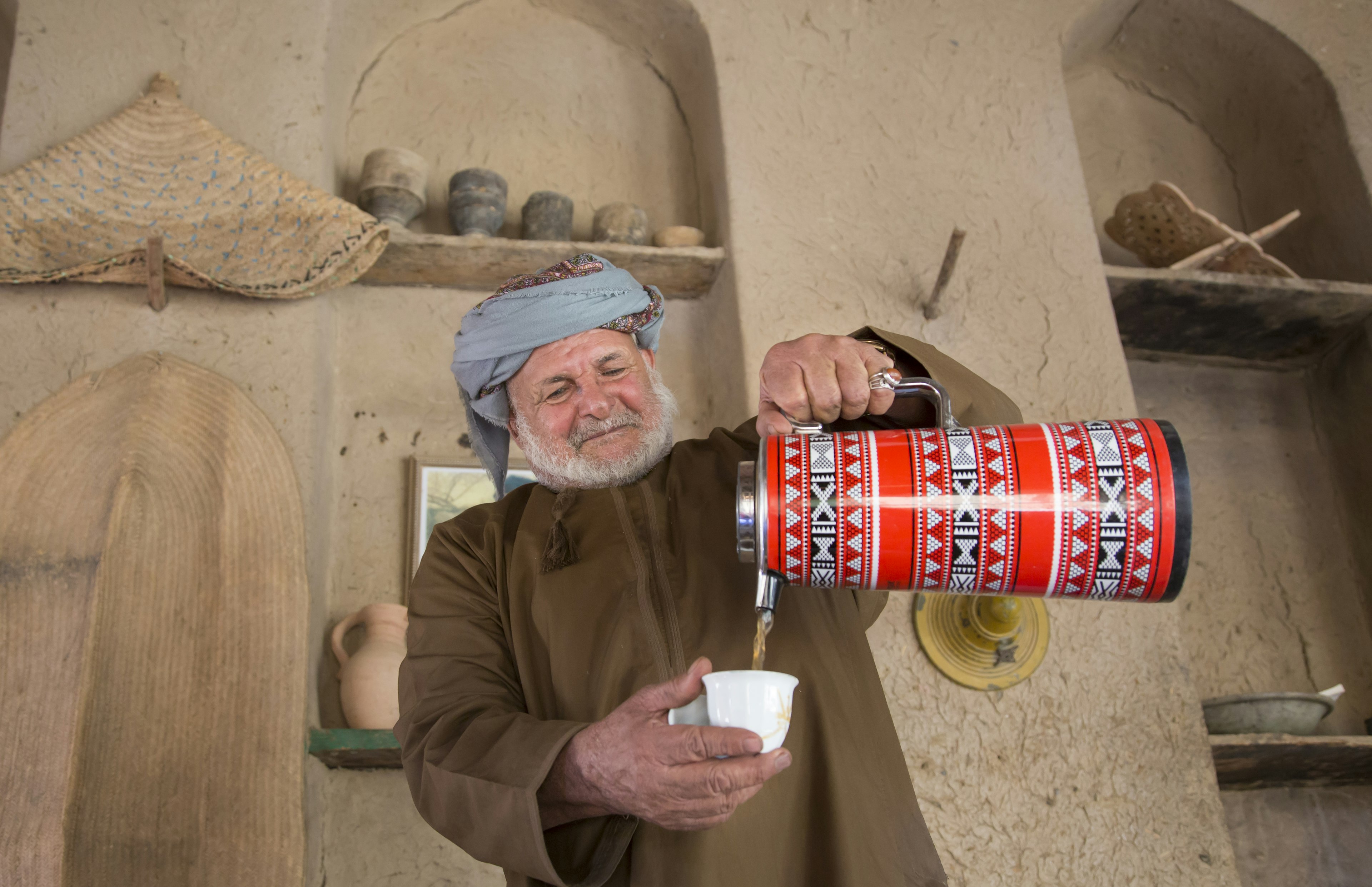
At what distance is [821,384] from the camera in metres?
0.98

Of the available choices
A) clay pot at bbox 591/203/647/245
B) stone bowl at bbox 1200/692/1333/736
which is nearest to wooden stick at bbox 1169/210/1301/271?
stone bowl at bbox 1200/692/1333/736

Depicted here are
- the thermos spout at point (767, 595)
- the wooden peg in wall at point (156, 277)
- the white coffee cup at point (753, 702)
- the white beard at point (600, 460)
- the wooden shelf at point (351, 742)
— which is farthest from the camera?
the wooden peg in wall at point (156, 277)

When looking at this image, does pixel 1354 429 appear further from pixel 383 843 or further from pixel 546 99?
pixel 383 843

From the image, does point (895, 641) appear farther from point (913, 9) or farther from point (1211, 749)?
point (913, 9)

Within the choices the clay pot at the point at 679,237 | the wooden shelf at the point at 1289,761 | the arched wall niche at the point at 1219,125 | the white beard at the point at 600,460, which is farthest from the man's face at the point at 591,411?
the arched wall niche at the point at 1219,125

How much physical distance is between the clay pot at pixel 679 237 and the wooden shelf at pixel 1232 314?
2.92 feet

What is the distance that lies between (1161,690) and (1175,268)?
3.13 ft

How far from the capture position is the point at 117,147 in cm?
182

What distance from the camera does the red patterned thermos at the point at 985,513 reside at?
2.61 feet

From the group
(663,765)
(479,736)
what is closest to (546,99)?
(479,736)

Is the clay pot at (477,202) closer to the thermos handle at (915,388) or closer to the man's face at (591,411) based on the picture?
the man's face at (591,411)

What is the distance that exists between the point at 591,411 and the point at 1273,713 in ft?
4.67

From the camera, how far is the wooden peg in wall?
5.70 feet

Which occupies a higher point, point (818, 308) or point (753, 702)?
point (818, 308)
